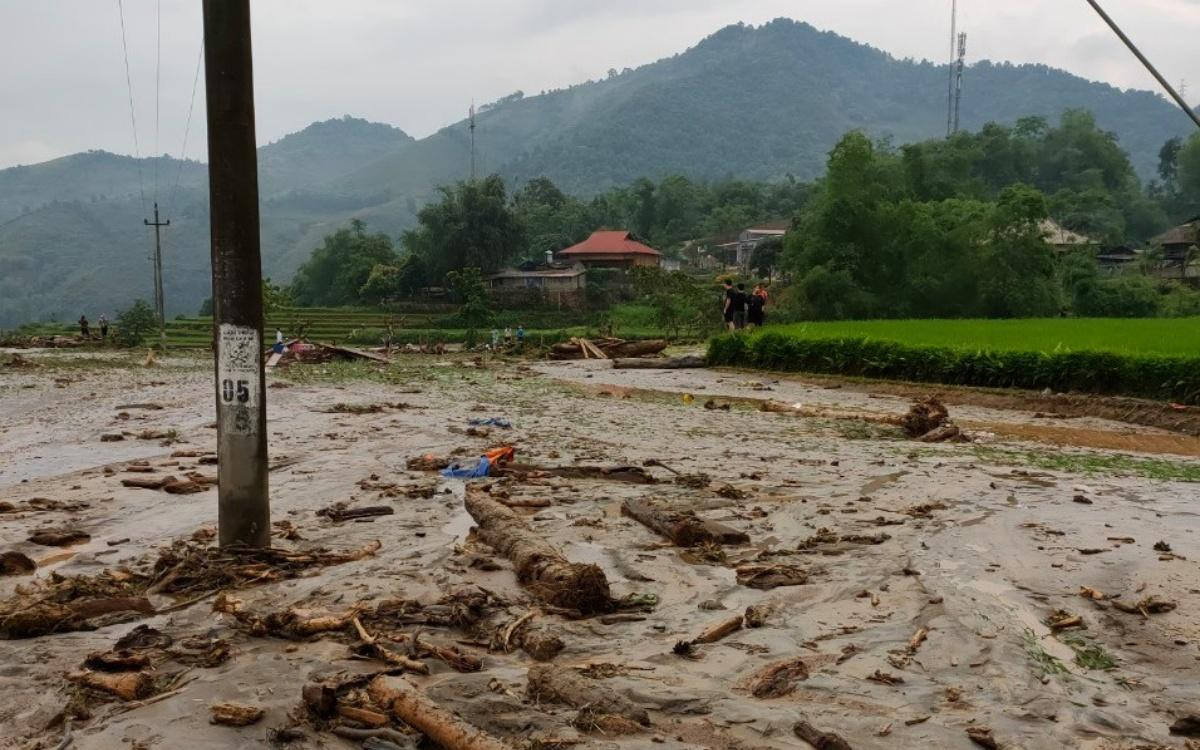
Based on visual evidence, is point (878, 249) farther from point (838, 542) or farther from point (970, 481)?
point (838, 542)

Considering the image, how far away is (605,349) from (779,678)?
36757mm

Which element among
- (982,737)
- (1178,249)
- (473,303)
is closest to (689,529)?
(982,737)

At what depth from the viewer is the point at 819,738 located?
3939 millimetres

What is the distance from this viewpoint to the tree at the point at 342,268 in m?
89.6

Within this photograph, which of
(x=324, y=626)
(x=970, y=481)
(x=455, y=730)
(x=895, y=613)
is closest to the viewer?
(x=455, y=730)

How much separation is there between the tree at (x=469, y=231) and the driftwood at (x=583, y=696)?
3144 inches

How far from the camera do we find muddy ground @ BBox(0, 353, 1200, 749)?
165 inches

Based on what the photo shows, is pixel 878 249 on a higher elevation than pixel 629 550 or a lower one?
higher

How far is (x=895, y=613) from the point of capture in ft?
18.7

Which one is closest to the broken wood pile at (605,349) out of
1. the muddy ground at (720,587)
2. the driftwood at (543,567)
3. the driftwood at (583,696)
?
the muddy ground at (720,587)

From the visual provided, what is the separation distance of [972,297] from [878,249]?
18.6ft

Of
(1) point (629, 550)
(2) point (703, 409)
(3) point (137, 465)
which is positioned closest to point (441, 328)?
(2) point (703, 409)

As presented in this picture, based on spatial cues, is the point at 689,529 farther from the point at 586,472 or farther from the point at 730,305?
the point at 730,305

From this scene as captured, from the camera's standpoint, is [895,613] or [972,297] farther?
[972,297]
